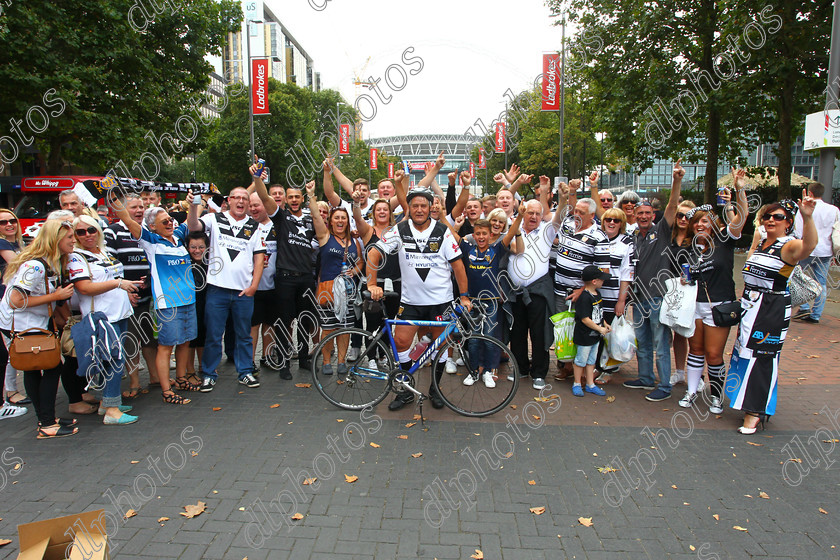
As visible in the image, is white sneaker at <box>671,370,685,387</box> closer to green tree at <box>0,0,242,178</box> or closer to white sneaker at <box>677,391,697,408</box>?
white sneaker at <box>677,391,697,408</box>

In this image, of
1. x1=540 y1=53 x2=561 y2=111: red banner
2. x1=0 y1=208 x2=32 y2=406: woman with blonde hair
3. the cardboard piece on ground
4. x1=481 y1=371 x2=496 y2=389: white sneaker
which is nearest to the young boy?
x1=481 y1=371 x2=496 y2=389: white sneaker

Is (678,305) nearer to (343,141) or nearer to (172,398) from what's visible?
(172,398)

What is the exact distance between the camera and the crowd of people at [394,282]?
457cm

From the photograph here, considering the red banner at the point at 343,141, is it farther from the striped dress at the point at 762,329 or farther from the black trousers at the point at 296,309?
the striped dress at the point at 762,329

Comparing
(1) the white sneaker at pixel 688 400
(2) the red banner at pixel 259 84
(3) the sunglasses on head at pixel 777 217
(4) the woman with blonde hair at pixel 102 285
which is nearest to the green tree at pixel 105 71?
(2) the red banner at pixel 259 84

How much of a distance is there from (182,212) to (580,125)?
31356 millimetres

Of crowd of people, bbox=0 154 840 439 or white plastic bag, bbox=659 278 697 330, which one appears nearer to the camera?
crowd of people, bbox=0 154 840 439

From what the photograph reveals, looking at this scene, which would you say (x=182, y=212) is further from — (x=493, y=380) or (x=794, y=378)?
(x=794, y=378)

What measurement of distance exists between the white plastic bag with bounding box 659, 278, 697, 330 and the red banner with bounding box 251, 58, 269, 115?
1813 cm

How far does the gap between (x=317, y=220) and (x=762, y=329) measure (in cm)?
442

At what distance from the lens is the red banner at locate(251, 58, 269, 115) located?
19.9 m

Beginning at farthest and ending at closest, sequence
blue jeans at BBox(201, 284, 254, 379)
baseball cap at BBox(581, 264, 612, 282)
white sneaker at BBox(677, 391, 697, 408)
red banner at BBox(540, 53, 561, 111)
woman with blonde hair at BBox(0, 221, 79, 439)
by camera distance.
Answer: red banner at BBox(540, 53, 561, 111), blue jeans at BBox(201, 284, 254, 379), baseball cap at BBox(581, 264, 612, 282), white sneaker at BBox(677, 391, 697, 408), woman with blonde hair at BBox(0, 221, 79, 439)

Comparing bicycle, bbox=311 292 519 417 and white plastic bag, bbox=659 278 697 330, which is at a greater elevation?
white plastic bag, bbox=659 278 697 330

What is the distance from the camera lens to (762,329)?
4.54m
